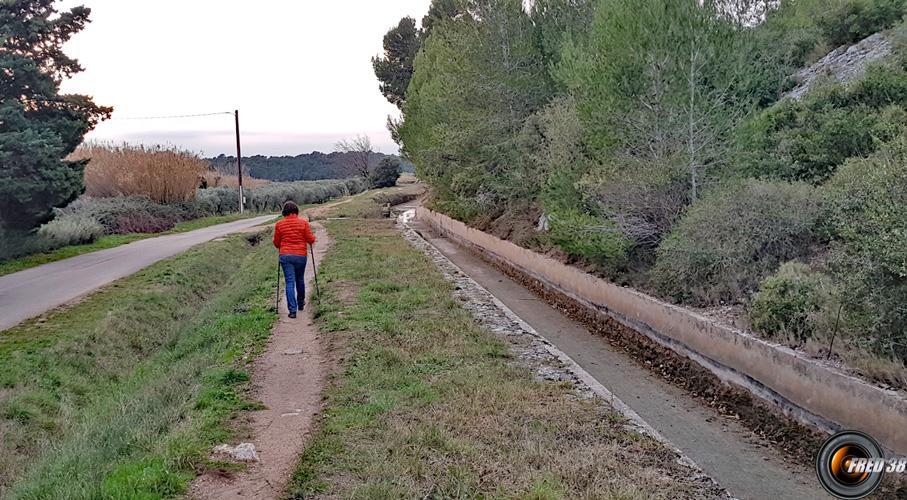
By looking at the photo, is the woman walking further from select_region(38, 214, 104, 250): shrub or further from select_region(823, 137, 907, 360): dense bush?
select_region(38, 214, 104, 250): shrub

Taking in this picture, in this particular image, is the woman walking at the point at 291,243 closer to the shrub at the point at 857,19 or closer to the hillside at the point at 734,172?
the hillside at the point at 734,172

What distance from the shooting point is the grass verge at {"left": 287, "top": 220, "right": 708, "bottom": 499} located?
193 inches

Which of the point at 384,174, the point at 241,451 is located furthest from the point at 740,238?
the point at 384,174

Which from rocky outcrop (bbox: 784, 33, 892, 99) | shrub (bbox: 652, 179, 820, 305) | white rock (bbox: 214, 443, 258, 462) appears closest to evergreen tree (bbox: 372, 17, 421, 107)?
rocky outcrop (bbox: 784, 33, 892, 99)

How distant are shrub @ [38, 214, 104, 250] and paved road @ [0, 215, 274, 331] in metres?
1.26

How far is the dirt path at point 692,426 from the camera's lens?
5973 mm

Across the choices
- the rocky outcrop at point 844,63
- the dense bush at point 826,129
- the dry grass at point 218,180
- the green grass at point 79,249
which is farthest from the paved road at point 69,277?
the dry grass at point 218,180

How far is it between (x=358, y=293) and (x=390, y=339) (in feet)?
12.3

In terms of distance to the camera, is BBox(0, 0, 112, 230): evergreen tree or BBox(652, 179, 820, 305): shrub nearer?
BBox(652, 179, 820, 305): shrub

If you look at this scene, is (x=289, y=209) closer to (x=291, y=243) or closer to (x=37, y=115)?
(x=291, y=243)

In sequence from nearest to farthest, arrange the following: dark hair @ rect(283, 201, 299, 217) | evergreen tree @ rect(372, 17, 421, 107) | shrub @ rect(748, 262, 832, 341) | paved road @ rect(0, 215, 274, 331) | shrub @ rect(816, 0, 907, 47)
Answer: shrub @ rect(748, 262, 832, 341) → dark hair @ rect(283, 201, 299, 217) → paved road @ rect(0, 215, 274, 331) → shrub @ rect(816, 0, 907, 47) → evergreen tree @ rect(372, 17, 421, 107)

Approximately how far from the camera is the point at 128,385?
9.65 meters

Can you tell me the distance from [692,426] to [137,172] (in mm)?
34539

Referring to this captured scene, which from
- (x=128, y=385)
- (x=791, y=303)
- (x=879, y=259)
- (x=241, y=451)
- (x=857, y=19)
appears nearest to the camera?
(x=241, y=451)
